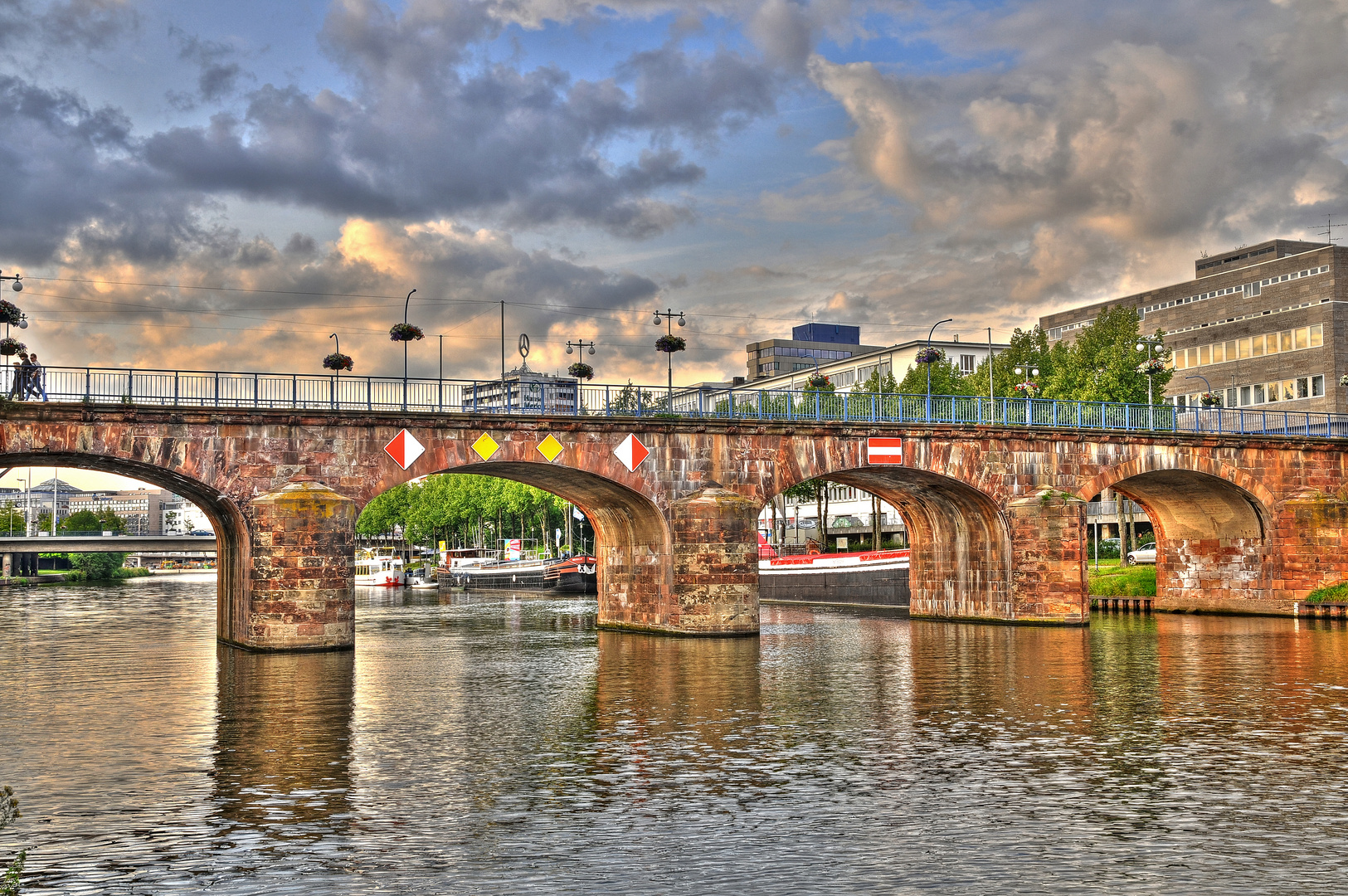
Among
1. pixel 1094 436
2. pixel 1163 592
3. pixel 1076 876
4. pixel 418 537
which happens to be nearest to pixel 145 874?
pixel 1076 876

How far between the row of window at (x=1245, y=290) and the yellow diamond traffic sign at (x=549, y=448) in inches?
2656

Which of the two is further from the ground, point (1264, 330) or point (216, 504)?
point (1264, 330)

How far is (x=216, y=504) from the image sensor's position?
1658 inches

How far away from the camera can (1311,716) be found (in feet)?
75.7

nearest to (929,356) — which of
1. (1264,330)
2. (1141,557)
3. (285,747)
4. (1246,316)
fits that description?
(285,747)

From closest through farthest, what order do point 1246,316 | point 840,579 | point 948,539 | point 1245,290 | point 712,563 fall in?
point 712,563
point 948,539
point 840,579
point 1246,316
point 1245,290

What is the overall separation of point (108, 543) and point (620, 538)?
83.5m

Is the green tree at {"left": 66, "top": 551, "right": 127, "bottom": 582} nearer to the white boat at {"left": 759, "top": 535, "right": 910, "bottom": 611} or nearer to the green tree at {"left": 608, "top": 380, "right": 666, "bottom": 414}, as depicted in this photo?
the white boat at {"left": 759, "top": 535, "right": 910, "bottom": 611}

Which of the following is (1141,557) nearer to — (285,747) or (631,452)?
(631,452)

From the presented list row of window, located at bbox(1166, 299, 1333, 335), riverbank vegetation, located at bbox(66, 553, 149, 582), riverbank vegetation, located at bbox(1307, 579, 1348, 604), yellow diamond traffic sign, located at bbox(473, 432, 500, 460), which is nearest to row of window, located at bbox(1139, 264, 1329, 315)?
row of window, located at bbox(1166, 299, 1333, 335)

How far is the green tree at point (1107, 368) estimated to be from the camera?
220 ft

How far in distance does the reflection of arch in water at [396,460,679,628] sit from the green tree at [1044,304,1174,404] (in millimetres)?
28725

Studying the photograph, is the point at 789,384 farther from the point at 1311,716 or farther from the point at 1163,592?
the point at 1311,716

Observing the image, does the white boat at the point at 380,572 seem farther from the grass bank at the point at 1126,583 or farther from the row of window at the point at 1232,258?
the row of window at the point at 1232,258
